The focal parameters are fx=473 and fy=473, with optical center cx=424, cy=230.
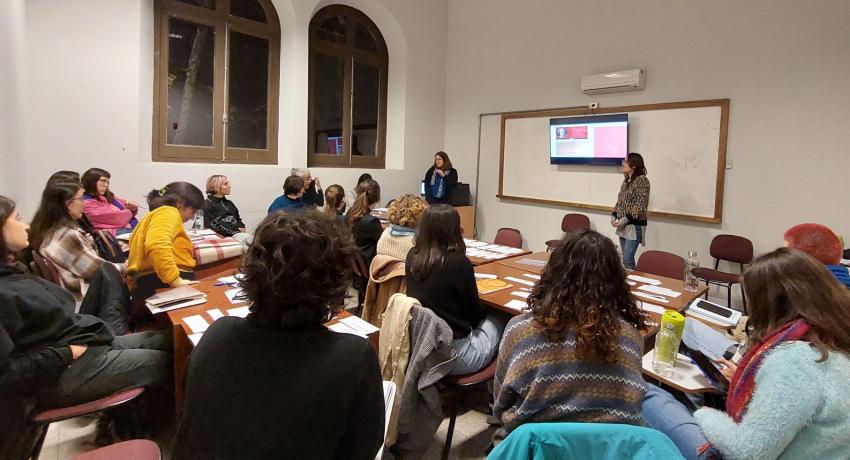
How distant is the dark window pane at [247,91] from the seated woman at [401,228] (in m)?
3.43

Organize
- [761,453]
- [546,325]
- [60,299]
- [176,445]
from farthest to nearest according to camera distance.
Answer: [60,299] < [546,325] < [761,453] < [176,445]

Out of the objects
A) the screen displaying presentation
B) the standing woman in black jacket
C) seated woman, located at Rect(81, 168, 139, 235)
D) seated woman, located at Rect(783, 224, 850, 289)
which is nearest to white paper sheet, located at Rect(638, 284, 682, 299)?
seated woman, located at Rect(783, 224, 850, 289)

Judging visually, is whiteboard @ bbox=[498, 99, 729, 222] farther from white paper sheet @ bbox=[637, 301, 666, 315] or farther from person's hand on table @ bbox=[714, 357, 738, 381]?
person's hand on table @ bbox=[714, 357, 738, 381]

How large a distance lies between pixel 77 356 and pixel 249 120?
4.42 meters

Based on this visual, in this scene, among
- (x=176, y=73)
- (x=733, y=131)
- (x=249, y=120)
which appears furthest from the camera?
(x=249, y=120)

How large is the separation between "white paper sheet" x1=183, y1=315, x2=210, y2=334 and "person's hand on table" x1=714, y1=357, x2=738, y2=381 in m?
1.95

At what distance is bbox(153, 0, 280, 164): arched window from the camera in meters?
4.99

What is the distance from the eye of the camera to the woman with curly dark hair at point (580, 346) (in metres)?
1.37

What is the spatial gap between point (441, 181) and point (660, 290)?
4042mm

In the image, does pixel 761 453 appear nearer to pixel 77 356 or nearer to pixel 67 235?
pixel 77 356

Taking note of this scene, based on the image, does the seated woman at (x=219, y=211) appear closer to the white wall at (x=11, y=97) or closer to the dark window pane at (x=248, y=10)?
the white wall at (x=11, y=97)

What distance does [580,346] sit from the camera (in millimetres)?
1345

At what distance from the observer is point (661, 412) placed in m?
1.63

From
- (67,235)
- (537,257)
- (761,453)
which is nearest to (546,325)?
(761,453)
